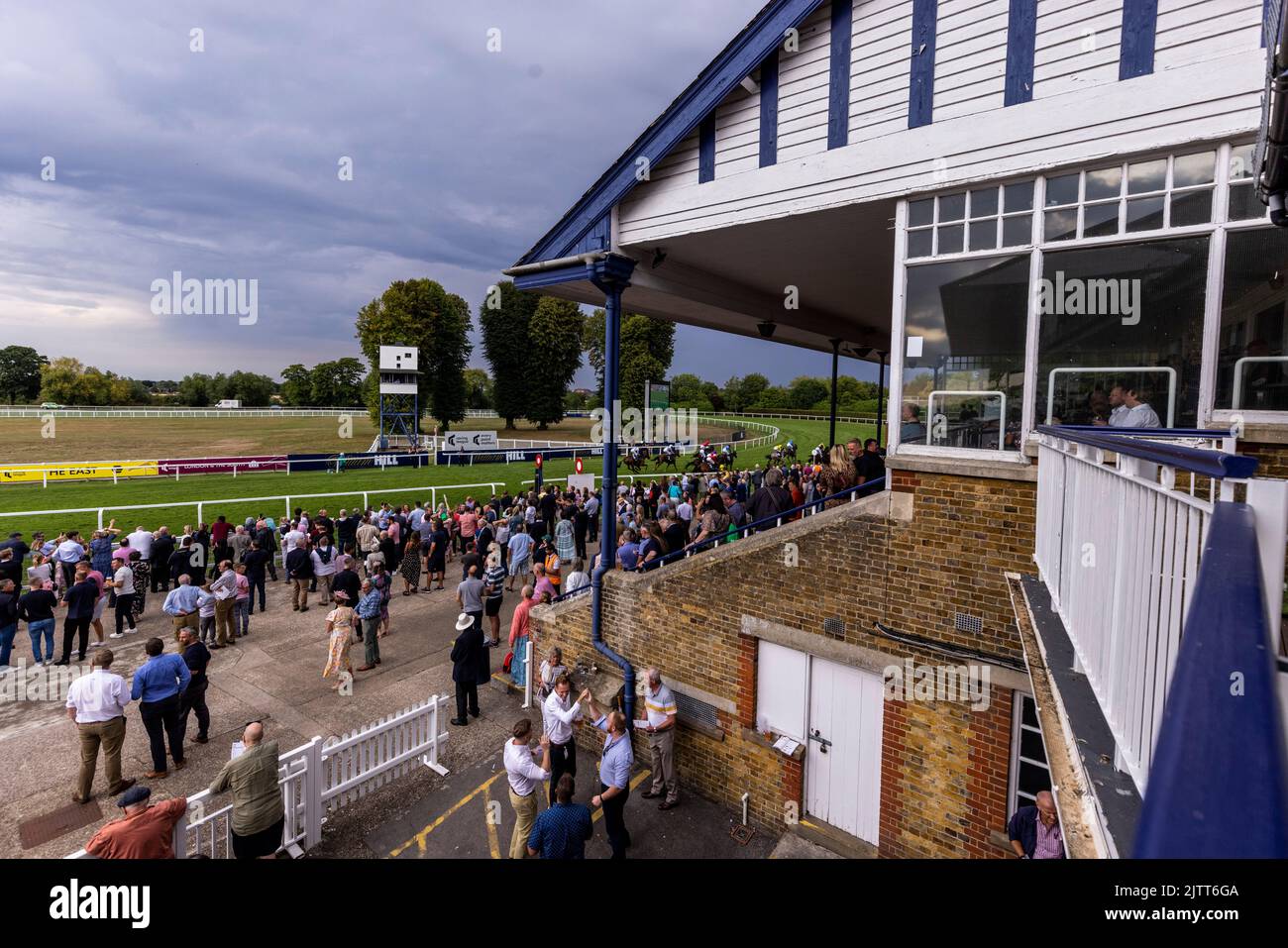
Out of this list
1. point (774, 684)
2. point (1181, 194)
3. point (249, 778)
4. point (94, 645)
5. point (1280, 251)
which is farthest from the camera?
point (94, 645)

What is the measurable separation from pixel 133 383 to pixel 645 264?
13965 centimetres

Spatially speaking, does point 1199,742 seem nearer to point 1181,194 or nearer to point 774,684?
point 1181,194

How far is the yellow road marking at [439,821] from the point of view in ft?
22.1

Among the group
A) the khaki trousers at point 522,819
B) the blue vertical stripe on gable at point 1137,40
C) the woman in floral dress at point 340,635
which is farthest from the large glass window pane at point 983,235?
the woman in floral dress at point 340,635

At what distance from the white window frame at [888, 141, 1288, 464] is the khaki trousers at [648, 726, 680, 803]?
4.49 meters

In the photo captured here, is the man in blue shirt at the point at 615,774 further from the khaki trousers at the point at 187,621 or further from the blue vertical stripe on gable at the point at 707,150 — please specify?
the khaki trousers at the point at 187,621

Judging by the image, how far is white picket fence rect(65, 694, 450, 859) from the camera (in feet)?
19.8

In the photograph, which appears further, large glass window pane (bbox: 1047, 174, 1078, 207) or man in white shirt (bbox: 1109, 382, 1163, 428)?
large glass window pane (bbox: 1047, 174, 1078, 207)


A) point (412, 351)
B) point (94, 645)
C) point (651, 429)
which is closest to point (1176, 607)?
point (94, 645)

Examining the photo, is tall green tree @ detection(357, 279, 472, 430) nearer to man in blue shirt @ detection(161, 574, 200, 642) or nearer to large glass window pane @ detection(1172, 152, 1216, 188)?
man in blue shirt @ detection(161, 574, 200, 642)

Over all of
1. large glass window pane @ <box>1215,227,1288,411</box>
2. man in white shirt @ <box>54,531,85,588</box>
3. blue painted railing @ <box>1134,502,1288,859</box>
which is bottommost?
man in white shirt @ <box>54,531,85,588</box>

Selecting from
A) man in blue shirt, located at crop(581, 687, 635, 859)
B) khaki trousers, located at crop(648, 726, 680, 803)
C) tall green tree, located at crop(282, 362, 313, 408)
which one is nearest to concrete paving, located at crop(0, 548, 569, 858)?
khaki trousers, located at crop(648, 726, 680, 803)

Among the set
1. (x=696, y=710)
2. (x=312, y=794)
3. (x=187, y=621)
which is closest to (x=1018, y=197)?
(x=696, y=710)
